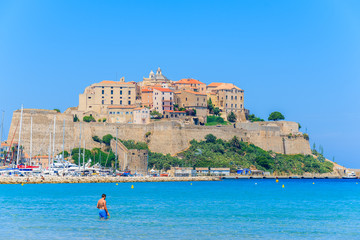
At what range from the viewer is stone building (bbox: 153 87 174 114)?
229 feet

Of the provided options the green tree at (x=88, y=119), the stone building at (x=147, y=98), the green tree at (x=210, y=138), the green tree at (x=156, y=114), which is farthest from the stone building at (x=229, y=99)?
the green tree at (x=88, y=119)

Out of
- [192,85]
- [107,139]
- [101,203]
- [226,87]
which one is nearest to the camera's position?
[101,203]

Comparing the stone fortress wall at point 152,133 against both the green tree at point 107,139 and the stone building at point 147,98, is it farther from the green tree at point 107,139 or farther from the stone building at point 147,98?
the stone building at point 147,98

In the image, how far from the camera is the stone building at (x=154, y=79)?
80338 millimetres

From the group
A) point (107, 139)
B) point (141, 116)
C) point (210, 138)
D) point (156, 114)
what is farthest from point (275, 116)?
point (107, 139)

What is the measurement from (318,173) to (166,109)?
19106 millimetres

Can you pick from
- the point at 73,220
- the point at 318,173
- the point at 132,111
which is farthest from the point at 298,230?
the point at 318,173

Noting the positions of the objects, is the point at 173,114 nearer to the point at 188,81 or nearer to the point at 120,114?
the point at 120,114

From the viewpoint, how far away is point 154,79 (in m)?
81.9

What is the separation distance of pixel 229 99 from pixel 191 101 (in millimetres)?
6332

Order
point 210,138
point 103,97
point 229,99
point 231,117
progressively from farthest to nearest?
point 229,99, point 231,117, point 103,97, point 210,138

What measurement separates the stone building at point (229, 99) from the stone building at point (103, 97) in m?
11.8

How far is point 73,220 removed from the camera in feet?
74.9

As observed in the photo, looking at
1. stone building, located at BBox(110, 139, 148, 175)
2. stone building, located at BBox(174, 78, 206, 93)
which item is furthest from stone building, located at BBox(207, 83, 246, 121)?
stone building, located at BBox(110, 139, 148, 175)
